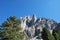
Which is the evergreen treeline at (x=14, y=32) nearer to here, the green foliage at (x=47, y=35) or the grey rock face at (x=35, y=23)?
the green foliage at (x=47, y=35)

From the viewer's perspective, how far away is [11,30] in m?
33.1

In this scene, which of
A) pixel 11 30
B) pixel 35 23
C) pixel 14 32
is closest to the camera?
pixel 14 32

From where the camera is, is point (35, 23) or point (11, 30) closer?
point (11, 30)

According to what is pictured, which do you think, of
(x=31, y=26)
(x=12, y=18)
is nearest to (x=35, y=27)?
(x=31, y=26)

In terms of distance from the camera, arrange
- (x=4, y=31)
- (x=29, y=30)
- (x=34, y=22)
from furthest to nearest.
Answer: (x=34, y=22) < (x=29, y=30) < (x=4, y=31)

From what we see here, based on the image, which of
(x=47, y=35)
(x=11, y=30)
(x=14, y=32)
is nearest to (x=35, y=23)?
(x=11, y=30)

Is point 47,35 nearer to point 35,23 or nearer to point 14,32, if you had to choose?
point 14,32

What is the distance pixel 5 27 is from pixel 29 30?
343ft

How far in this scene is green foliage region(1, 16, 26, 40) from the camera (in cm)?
3259

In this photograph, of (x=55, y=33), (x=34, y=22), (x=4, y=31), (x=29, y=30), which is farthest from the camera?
(x=34, y=22)

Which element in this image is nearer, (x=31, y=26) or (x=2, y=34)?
(x=2, y=34)

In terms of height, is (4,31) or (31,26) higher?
(31,26)

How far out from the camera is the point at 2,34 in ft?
108

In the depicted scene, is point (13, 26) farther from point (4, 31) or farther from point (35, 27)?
point (35, 27)
